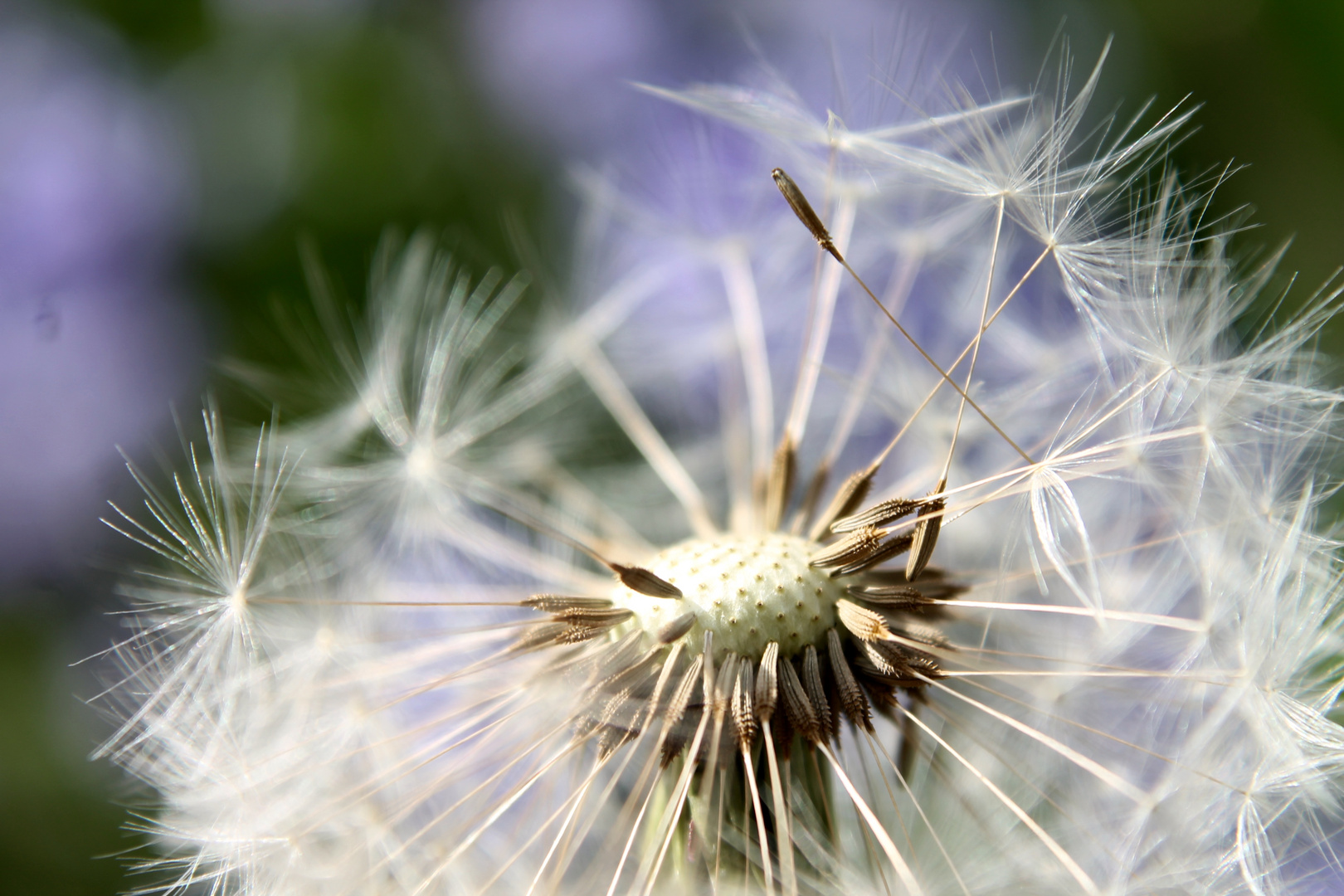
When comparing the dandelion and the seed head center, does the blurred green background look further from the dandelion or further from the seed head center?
the seed head center

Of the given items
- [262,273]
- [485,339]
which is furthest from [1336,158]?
[262,273]

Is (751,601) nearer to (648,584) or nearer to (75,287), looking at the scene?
(648,584)

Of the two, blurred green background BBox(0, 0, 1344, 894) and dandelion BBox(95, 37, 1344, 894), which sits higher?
blurred green background BBox(0, 0, 1344, 894)

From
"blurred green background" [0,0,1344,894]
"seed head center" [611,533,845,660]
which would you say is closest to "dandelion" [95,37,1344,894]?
"seed head center" [611,533,845,660]

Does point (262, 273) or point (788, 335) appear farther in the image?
point (262, 273)

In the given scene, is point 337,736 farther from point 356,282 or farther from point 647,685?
point 356,282

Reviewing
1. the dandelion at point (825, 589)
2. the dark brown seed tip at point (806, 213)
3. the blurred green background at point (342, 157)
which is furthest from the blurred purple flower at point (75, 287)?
the dark brown seed tip at point (806, 213)

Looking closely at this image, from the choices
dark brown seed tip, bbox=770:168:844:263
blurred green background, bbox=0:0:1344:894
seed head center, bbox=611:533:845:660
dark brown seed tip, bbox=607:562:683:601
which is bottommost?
seed head center, bbox=611:533:845:660
